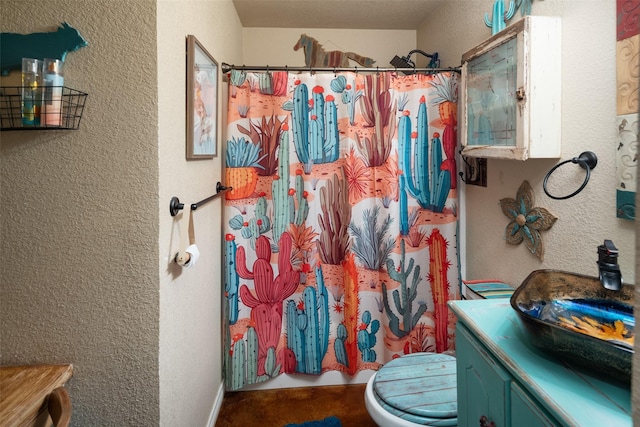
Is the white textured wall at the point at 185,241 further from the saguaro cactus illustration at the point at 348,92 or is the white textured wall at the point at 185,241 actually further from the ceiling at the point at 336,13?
the saguaro cactus illustration at the point at 348,92

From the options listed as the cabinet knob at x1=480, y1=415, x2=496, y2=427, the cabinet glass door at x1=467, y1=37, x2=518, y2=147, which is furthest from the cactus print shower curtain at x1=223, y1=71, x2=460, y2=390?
the cabinet knob at x1=480, y1=415, x2=496, y2=427

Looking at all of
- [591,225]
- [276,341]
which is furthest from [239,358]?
[591,225]

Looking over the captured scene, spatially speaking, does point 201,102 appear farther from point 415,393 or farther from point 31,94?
point 415,393

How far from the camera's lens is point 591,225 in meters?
1.12

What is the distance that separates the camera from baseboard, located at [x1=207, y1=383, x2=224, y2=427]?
1737 millimetres

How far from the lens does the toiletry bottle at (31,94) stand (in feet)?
2.94

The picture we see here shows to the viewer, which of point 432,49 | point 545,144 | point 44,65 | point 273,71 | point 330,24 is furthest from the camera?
point 330,24

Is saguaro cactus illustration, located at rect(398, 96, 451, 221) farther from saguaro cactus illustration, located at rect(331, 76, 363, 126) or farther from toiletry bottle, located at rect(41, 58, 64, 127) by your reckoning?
toiletry bottle, located at rect(41, 58, 64, 127)

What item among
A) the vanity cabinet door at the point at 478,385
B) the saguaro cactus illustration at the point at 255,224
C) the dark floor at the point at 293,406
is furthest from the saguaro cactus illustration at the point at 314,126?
the dark floor at the point at 293,406

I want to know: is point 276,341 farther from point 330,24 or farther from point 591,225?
point 330,24

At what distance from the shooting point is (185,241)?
1219 mm

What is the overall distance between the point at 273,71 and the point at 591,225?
1605mm

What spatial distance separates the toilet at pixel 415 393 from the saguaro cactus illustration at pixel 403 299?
16.7 inches

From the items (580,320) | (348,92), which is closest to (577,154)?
(580,320)
